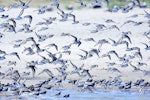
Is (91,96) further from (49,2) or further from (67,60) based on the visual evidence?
(49,2)

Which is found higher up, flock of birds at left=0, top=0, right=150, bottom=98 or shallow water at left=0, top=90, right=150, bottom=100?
flock of birds at left=0, top=0, right=150, bottom=98

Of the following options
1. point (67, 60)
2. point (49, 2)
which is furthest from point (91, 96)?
point (49, 2)

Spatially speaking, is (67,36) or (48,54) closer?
(48,54)

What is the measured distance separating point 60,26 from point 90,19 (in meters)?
2.18

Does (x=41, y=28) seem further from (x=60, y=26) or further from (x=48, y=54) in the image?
(x=48, y=54)

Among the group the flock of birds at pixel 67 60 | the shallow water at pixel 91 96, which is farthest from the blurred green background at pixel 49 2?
the shallow water at pixel 91 96

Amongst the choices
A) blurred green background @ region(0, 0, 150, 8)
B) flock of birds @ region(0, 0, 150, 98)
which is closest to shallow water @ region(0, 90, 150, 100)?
flock of birds @ region(0, 0, 150, 98)

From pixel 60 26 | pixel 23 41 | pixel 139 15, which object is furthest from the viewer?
pixel 139 15

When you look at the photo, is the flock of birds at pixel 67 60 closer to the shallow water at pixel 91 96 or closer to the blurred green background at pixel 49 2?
the shallow water at pixel 91 96

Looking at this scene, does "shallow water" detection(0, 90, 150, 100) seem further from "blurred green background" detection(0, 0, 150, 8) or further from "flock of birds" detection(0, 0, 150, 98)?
"blurred green background" detection(0, 0, 150, 8)

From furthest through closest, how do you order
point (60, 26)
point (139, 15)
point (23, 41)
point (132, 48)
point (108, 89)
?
point (139, 15) < point (60, 26) < point (23, 41) < point (132, 48) < point (108, 89)

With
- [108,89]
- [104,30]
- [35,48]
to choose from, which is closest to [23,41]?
[35,48]

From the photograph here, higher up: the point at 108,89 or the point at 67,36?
the point at 67,36

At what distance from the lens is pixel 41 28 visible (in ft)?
127
